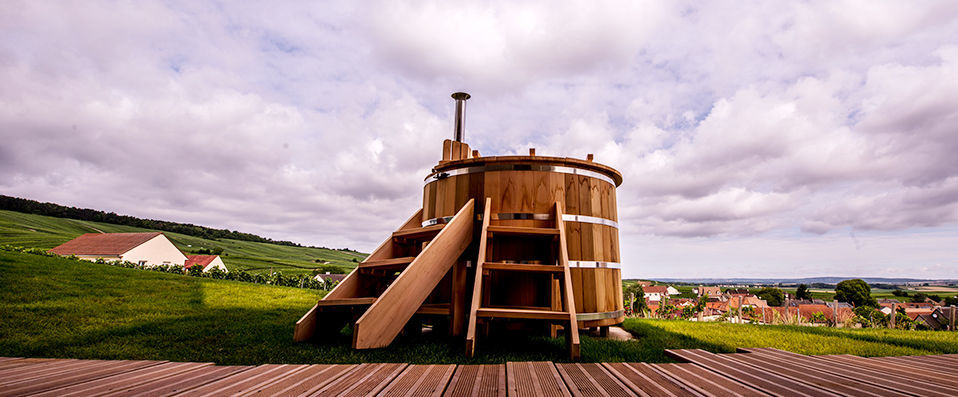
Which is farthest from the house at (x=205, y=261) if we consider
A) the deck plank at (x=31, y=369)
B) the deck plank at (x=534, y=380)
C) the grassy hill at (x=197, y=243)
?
the deck plank at (x=534, y=380)

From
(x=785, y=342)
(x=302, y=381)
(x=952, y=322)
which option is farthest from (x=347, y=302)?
(x=952, y=322)

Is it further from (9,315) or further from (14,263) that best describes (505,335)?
(14,263)

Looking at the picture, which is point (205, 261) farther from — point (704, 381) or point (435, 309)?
point (704, 381)

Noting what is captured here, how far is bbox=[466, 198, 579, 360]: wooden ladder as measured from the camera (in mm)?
3896

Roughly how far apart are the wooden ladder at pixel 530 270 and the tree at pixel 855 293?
8840 centimetres

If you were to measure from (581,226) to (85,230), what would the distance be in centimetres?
9551

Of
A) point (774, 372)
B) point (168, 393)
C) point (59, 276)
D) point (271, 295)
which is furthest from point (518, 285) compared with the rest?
point (59, 276)

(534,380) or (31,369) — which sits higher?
(534,380)

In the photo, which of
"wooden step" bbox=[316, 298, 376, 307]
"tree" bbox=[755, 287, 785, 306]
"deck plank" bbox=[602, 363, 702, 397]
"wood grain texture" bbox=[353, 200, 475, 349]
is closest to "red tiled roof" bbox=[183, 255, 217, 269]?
"wooden step" bbox=[316, 298, 376, 307]

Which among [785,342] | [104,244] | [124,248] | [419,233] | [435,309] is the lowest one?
[785,342]

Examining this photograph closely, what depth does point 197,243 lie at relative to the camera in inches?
2854

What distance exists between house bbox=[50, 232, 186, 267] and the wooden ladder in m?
46.6

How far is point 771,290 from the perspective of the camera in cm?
8988

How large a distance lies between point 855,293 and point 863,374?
9189 centimetres
